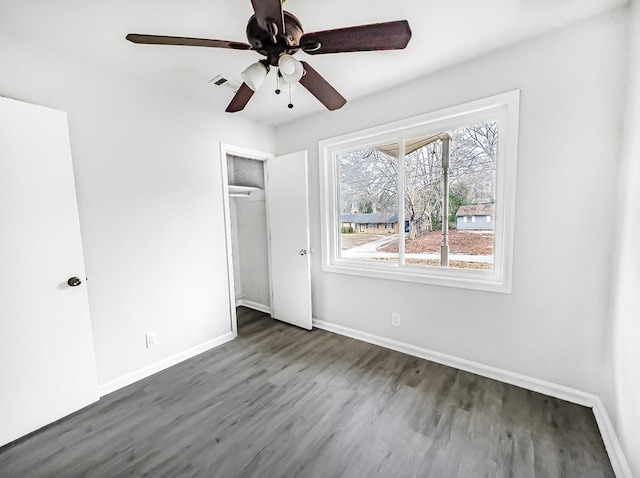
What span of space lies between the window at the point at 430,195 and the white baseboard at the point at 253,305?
50.4 inches

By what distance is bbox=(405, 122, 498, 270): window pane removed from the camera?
7.16 feet

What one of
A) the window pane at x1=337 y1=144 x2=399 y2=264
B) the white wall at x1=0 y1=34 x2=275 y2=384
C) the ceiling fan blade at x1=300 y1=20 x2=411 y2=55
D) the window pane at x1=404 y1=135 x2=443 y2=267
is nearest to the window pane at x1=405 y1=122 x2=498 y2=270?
the window pane at x1=404 y1=135 x2=443 y2=267

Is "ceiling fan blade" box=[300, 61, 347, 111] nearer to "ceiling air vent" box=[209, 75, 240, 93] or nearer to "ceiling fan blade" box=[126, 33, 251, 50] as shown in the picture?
"ceiling fan blade" box=[126, 33, 251, 50]

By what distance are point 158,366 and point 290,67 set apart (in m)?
2.61

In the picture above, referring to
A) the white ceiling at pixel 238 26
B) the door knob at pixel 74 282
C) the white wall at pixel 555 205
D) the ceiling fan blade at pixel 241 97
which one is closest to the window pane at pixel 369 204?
the white wall at pixel 555 205

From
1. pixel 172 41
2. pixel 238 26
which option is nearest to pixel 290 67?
pixel 172 41

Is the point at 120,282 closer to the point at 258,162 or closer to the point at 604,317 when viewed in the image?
the point at 258,162

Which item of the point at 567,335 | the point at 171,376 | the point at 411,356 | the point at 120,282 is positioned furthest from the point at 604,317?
the point at 120,282

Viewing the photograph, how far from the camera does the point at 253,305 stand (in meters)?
3.99

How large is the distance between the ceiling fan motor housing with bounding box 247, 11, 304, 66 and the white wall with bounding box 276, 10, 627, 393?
4.96 feet

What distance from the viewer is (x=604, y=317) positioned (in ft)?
5.64

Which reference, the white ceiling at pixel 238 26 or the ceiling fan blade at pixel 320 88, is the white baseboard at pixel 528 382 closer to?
the ceiling fan blade at pixel 320 88

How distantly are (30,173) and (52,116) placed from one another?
1.33 feet

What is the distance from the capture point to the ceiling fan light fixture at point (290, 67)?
123 centimetres
